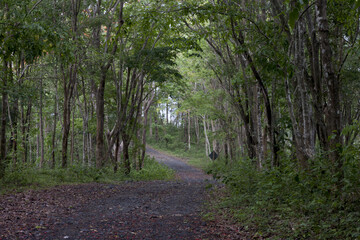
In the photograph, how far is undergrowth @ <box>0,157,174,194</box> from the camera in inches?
392

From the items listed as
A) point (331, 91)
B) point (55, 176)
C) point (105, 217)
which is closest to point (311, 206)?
point (331, 91)

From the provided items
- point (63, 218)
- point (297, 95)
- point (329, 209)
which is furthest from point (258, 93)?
point (63, 218)

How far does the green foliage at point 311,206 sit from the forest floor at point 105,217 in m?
0.59

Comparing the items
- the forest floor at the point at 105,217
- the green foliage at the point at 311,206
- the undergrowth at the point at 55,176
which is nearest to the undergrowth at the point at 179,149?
the undergrowth at the point at 55,176

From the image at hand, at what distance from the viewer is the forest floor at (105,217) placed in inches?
202

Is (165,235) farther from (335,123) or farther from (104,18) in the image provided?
(104,18)

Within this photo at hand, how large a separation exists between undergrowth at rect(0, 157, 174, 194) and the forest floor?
1.06m

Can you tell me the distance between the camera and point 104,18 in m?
12.6

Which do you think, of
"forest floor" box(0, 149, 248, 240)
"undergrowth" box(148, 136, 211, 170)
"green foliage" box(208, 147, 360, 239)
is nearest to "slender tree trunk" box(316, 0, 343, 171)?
"green foliage" box(208, 147, 360, 239)

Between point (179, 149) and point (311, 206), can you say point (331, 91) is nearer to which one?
point (311, 206)

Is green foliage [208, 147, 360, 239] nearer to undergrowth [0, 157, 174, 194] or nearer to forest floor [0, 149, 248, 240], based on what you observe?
forest floor [0, 149, 248, 240]

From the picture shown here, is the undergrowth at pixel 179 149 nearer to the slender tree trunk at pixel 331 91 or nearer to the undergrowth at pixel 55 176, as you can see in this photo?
the undergrowth at pixel 55 176

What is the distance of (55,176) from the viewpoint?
1234cm

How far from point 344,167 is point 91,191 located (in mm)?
A: 8043
